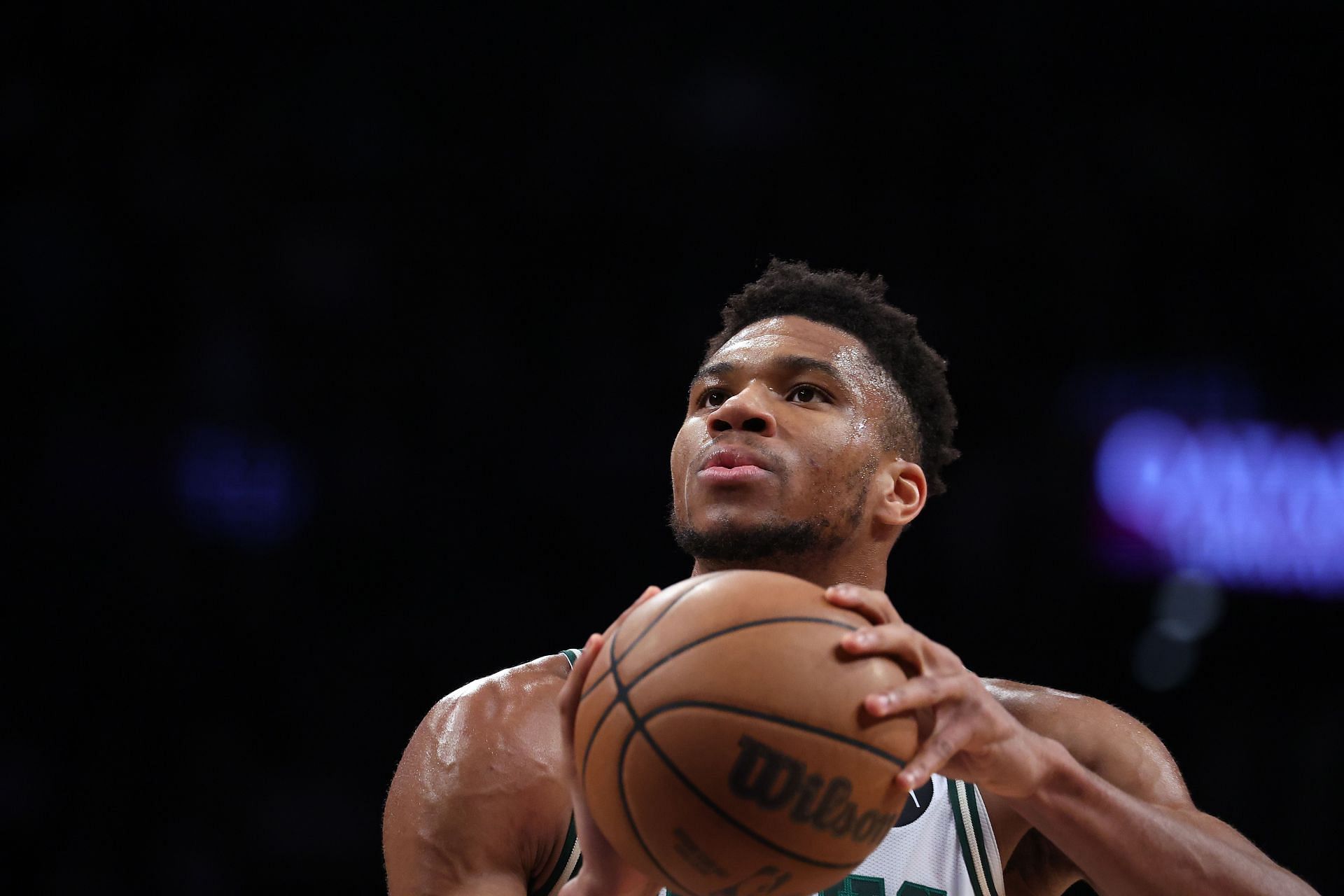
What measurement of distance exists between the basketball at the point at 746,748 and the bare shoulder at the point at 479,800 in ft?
1.96

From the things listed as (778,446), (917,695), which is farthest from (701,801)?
(778,446)

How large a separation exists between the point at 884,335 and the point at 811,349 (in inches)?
14.8

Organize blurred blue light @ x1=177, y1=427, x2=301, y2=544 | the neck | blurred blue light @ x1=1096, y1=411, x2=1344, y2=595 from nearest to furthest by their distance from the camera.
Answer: the neck, blurred blue light @ x1=177, y1=427, x2=301, y2=544, blurred blue light @ x1=1096, y1=411, x2=1344, y2=595

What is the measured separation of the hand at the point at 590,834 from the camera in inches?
69.6

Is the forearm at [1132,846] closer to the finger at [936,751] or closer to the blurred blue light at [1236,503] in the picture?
the finger at [936,751]

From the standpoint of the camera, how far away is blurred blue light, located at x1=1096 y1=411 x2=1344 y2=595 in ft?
19.7

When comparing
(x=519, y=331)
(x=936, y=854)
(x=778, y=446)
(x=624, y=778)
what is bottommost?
(x=936, y=854)

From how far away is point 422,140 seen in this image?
6.68m

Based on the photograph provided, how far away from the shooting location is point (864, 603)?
1.69 metres

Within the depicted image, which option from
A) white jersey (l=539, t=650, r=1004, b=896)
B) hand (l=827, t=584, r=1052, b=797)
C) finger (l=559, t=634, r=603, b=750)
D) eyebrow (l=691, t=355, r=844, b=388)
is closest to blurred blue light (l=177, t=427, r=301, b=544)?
eyebrow (l=691, t=355, r=844, b=388)

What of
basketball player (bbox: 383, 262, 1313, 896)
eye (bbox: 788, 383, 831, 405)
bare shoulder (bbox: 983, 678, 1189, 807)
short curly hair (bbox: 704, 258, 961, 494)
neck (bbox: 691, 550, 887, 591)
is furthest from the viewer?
short curly hair (bbox: 704, 258, 961, 494)

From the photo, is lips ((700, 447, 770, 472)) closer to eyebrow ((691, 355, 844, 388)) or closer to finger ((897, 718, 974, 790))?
eyebrow ((691, 355, 844, 388))

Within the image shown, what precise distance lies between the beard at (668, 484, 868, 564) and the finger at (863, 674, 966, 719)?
0.80 metres

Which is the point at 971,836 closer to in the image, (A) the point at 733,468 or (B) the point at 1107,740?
(B) the point at 1107,740
